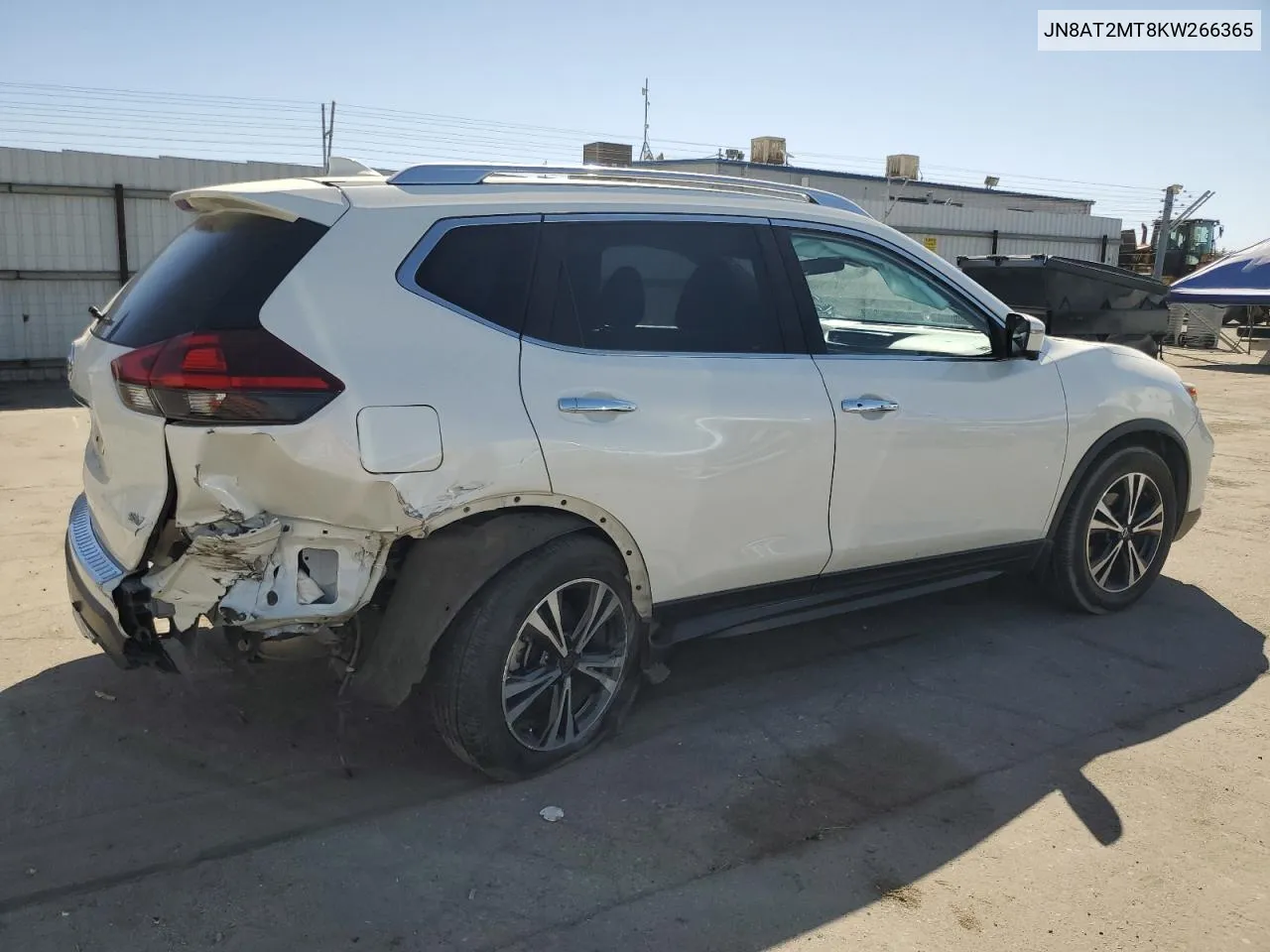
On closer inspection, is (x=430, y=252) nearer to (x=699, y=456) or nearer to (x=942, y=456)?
(x=699, y=456)

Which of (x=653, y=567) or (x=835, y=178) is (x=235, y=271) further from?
(x=835, y=178)

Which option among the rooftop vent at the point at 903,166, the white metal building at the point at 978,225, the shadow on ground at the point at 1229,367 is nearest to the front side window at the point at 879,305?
the white metal building at the point at 978,225

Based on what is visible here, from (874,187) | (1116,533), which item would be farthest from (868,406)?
(874,187)

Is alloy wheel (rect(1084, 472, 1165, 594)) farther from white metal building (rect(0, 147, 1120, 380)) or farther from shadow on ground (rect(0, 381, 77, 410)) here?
white metal building (rect(0, 147, 1120, 380))

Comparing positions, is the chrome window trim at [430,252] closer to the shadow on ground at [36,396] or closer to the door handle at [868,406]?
the door handle at [868,406]

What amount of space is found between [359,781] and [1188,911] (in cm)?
251

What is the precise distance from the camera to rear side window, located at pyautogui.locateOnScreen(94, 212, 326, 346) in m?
3.08

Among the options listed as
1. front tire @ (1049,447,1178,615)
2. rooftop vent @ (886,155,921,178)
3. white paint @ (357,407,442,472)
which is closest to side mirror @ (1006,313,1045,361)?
front tire @ (1049,447,1178,615)

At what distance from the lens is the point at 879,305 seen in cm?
452

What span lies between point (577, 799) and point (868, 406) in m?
1.81

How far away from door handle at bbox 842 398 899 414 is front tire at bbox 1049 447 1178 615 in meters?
1.44

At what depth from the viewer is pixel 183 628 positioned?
3.16m

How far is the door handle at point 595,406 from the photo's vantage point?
3.41 meters

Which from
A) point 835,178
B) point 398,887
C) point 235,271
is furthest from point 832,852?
point 835,178
